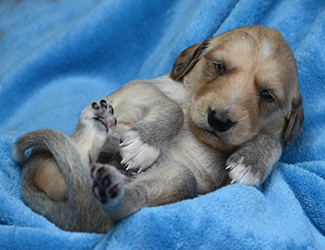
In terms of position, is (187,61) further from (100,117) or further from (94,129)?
(94,129)

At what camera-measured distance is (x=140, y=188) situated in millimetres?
2145

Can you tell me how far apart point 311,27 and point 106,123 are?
8.59ft

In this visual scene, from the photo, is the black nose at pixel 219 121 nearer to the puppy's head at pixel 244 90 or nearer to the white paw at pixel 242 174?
the puppy's head at pixel 244 90

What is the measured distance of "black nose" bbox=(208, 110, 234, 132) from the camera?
97.5 inches

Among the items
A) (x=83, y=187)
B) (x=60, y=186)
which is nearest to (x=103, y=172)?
(x=83, y=187)

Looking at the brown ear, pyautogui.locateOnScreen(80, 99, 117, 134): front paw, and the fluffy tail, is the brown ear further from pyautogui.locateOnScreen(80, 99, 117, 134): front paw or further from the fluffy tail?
the fluffy tail

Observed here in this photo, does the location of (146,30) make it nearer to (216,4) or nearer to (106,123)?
(216,4)

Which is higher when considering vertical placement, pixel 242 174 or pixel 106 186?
pixel 106 186

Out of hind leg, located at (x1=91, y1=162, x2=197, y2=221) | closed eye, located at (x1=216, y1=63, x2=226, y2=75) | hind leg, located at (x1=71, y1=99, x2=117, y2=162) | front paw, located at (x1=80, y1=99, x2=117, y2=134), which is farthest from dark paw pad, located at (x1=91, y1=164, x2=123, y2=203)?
closed eye, located at (x1=216, y1=63, x2=226, y2=75)

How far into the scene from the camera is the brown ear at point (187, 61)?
122 inches

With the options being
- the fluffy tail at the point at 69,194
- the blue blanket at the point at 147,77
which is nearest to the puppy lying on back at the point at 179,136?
the fluffy tail at the point at 69,194

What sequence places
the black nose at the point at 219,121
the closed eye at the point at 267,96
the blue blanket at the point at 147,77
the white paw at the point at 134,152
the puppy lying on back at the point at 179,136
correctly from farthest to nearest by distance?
the closed eye at the point at 267,96
the black nose at the point at 219,121
the white paw at the point at 134,152
the puppy lying on back at the point at 179,136
the blue blanket at the point at 147,77

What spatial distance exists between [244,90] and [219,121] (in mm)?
359

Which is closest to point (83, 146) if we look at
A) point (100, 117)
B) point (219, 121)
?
point (100, 117)
